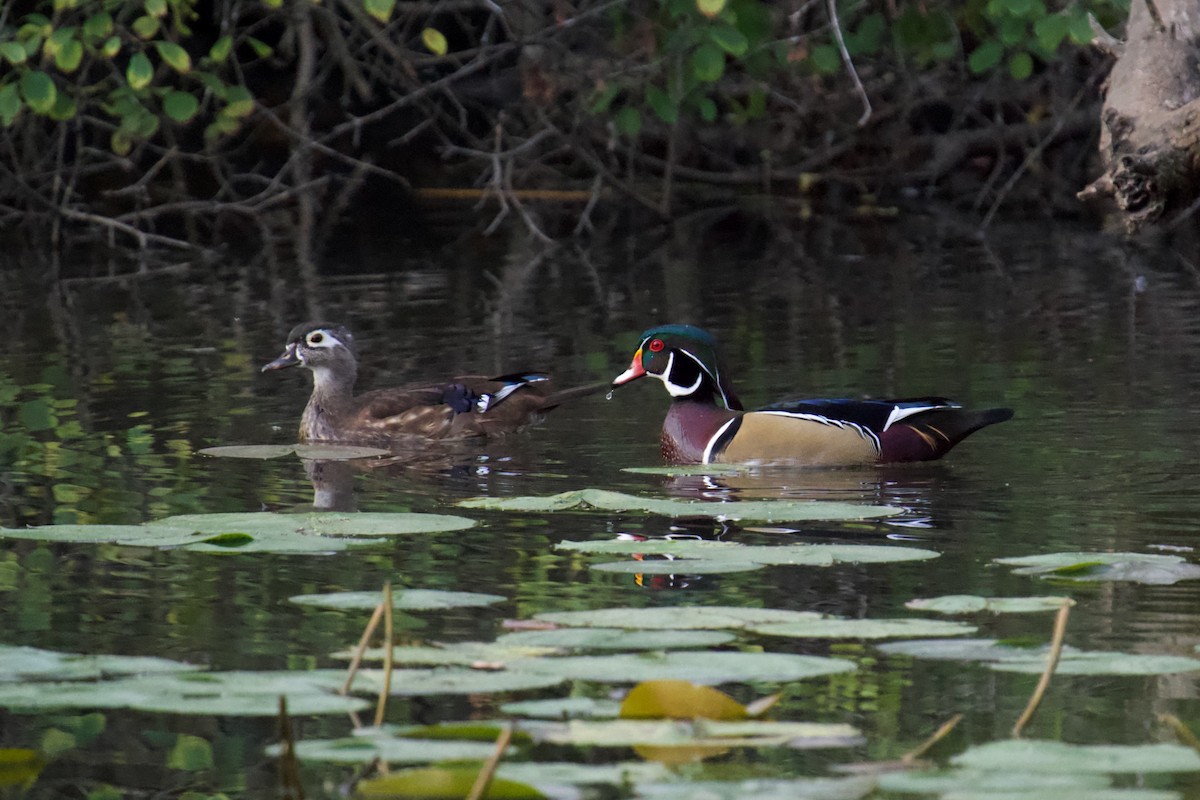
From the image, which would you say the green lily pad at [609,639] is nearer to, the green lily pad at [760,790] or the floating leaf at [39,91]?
the green lily pad at [760,790]

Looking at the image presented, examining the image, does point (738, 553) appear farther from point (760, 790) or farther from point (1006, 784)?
point (1006, 784)

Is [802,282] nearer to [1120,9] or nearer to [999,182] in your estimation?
[1120,9]

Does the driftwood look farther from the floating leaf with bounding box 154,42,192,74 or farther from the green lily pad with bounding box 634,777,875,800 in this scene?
the floating leaf with bounding box 154,42,192,74

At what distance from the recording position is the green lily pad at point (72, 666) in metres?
4.53

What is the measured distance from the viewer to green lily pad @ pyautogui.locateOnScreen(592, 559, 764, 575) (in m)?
5.63

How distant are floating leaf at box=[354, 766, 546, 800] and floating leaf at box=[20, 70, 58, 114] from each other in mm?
10270

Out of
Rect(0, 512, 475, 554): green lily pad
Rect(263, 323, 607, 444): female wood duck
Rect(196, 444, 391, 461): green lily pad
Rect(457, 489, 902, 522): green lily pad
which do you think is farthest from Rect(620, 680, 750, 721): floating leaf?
Rect(263, 323, 607, 444): female wood duck

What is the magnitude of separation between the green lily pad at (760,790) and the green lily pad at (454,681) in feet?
1.79

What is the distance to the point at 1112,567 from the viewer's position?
576cm

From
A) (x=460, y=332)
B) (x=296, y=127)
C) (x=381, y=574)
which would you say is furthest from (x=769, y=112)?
(x=381, y=574)

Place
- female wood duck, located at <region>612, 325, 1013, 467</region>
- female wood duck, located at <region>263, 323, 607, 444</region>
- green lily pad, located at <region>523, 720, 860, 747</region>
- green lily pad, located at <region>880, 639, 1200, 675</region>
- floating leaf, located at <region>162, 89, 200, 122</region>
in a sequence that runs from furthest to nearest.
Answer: floating leaf, located at <region>162, 89, 200, 122</region>, female wood duck, located at <region>263, 323, 607, 444</region>, female wood duck, located at <region>612, 325, 1013, 467</region>, green lily pad, located at <region>880, 639, 1200, 675</region>, green lily pad, located at <region>523, 720, 860, 747</region>

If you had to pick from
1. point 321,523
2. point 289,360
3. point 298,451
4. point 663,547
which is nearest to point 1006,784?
point 663,547

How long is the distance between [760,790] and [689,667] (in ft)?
2.24

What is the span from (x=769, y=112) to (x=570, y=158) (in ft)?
8.41
